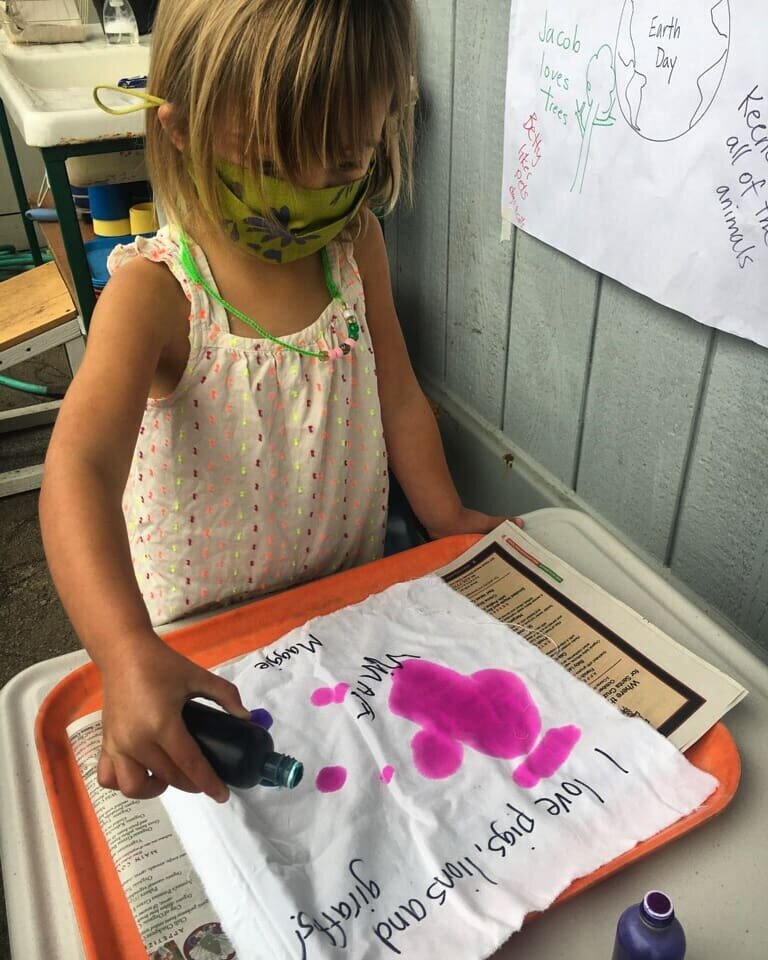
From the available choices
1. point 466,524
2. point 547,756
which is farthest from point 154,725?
point 466,524

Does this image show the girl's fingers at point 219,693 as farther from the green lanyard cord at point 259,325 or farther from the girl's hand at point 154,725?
the green lanyard cord at point 259,325

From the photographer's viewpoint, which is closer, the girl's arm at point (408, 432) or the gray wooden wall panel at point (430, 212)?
the girl's arm at point (408, 432)

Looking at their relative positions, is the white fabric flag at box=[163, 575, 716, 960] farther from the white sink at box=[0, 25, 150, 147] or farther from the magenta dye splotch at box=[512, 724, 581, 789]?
the white sink at box=[0, 25, 150, 147]

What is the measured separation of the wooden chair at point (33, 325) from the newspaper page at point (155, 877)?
1204 mm

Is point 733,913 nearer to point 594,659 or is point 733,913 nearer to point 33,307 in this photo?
point 594,659

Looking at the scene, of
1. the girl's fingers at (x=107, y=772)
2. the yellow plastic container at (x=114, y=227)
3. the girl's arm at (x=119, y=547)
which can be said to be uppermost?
the girl's arm at (x=119, y=547)

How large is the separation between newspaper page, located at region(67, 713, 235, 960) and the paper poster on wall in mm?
520

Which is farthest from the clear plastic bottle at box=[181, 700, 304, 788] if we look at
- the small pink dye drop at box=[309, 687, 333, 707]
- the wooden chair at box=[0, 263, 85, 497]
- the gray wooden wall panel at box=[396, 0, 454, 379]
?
the wooden chair at box=[0, 263, 85, 497]

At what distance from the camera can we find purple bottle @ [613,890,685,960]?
37 centimetres

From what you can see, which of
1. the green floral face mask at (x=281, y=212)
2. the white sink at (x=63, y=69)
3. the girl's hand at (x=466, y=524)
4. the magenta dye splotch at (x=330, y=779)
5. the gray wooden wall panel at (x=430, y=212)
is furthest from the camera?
the white sink at (x=63, y=69)

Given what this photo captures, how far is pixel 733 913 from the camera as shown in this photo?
44 cm

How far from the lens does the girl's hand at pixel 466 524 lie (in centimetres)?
80

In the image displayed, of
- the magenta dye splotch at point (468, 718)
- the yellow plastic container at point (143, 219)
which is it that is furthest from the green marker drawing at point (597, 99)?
the yellow plastic container at point (143, 219)

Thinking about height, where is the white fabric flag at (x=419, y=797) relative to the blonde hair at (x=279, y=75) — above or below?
below
